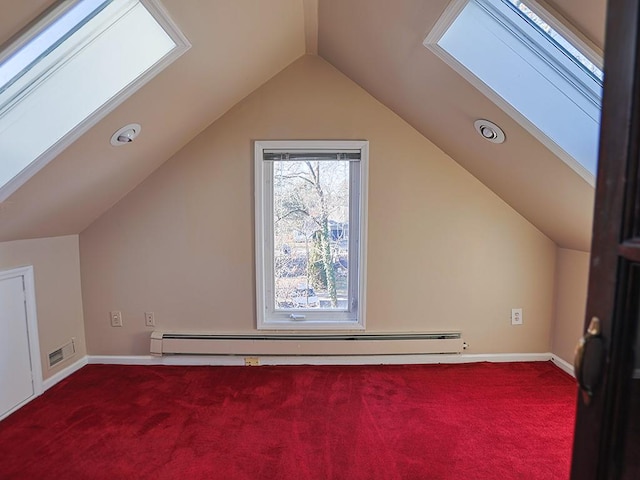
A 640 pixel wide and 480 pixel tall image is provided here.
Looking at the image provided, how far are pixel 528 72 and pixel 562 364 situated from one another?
7.50ft

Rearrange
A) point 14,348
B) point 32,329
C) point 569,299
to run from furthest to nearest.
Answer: point 569,299, point 32,329, point 14,348

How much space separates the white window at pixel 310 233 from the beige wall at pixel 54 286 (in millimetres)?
1463

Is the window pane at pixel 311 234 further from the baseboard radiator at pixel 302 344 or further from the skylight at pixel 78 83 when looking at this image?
the skylight at pixel 78 83

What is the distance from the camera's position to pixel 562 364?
2.53m

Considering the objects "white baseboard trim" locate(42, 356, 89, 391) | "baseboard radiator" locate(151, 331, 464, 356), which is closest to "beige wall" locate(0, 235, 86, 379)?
"white baseboard trim" locate(42, 356, 89, 391)

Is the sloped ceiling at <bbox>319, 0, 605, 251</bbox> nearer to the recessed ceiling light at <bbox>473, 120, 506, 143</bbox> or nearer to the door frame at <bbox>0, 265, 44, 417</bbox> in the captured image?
the recessed ceiling light at <bbox>473, 120, 506, 143</bbox>

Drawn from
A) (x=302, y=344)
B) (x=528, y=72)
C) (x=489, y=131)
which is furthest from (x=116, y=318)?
(x=528, y=72)

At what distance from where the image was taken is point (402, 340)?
8.36 feet

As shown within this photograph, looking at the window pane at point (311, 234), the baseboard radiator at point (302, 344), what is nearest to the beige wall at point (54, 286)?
the baseboard radiator at point (302, 344)

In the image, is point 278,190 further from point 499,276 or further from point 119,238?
point 499,276

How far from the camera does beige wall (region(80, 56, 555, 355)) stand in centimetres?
245

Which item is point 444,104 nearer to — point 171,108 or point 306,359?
point 171,108

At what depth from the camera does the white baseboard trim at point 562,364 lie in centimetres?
246

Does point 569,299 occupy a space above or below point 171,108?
below
